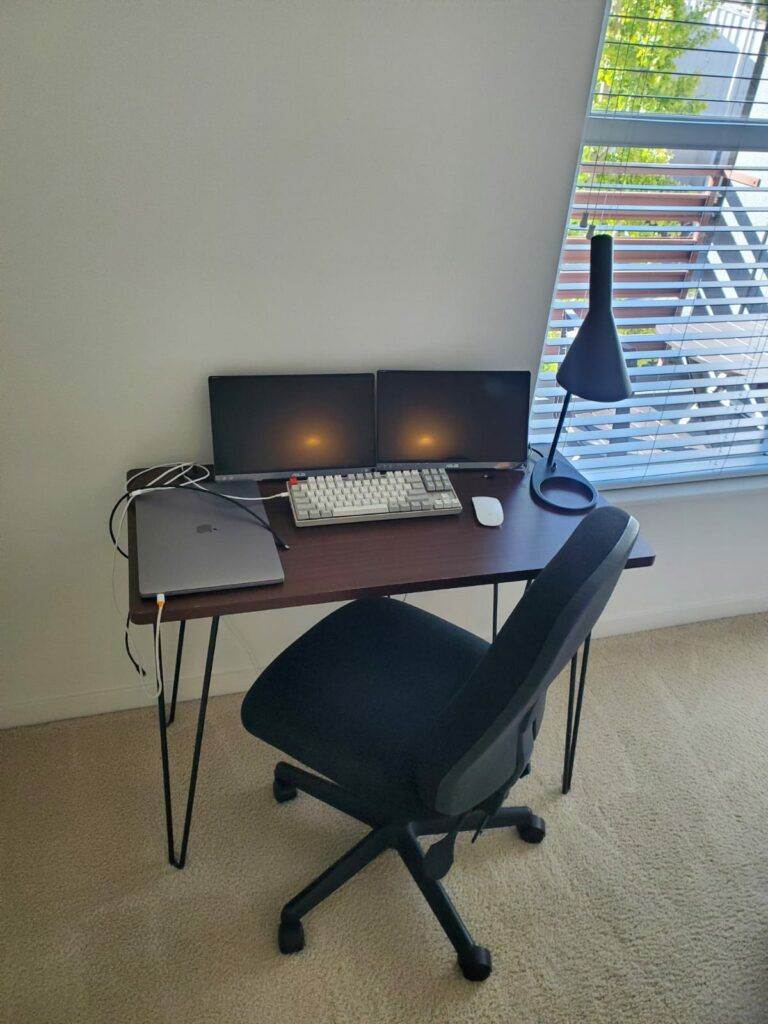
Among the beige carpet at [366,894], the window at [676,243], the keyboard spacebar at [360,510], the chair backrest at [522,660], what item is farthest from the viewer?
the window at [676,243]

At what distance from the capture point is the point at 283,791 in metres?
1.72

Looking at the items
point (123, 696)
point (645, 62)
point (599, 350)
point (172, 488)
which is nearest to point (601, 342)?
point (599, 350)

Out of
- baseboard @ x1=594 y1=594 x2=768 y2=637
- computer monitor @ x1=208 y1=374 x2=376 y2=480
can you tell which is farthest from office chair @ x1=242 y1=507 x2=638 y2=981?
baseboard @ x1=594 y1=594 x2=768 y2=637

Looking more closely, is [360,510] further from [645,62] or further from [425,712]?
[645,62]

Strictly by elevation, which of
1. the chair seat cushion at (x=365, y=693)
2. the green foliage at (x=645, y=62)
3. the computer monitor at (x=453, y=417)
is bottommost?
the chair seat cushion at (x=365, y=693)

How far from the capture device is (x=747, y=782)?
1.86 m

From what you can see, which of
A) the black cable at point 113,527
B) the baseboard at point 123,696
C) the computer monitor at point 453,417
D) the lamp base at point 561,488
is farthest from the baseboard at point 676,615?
the black cable at point 113,527

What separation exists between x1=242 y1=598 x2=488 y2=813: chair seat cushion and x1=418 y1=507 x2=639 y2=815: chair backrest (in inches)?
4.6

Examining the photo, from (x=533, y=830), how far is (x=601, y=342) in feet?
3.50

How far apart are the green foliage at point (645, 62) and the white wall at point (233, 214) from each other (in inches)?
3.6

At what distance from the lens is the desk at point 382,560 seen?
1257 millimetres

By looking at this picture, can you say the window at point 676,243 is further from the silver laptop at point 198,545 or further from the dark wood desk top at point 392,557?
the silver laptop at point 198,545

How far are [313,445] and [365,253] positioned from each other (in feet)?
1.37

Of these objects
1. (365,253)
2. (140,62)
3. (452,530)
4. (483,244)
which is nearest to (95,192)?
(140,62)
